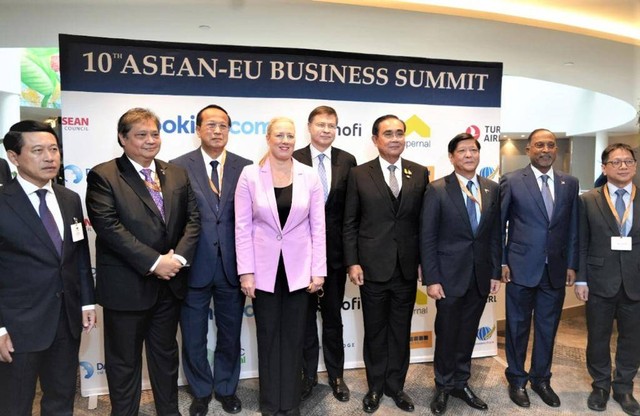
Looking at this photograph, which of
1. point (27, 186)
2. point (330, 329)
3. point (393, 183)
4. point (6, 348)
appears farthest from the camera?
point (330, 329)

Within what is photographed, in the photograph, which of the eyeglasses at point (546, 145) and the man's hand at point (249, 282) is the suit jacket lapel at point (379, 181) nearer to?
the man's hand at point (249, 282)

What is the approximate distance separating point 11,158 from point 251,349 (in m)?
2.06

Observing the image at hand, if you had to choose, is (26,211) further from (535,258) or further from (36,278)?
(535,258)

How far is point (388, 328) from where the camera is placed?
111 inches

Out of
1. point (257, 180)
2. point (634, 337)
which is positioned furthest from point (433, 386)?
point (257, 180)

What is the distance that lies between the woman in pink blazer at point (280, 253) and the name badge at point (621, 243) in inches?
71.5

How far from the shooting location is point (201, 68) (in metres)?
3.14

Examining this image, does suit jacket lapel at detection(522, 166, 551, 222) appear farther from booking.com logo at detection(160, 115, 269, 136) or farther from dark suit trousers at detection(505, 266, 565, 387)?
booking.com logo at detection(160, 115, 269, 136)

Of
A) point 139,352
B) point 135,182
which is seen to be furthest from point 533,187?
point 139,352

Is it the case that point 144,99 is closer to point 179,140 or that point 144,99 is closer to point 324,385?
point 179,140

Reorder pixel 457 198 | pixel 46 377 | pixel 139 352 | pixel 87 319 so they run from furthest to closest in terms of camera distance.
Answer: pixel 457 198 → pixel 139 352 → pixel 87 319 → pixel 46 377

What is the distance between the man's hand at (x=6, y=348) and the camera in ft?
6.22

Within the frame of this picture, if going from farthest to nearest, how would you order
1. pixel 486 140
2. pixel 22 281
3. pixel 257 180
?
pixel 486 140 → pixel 257 180 → pixel 22 281

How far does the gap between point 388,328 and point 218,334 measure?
43.1 inches
